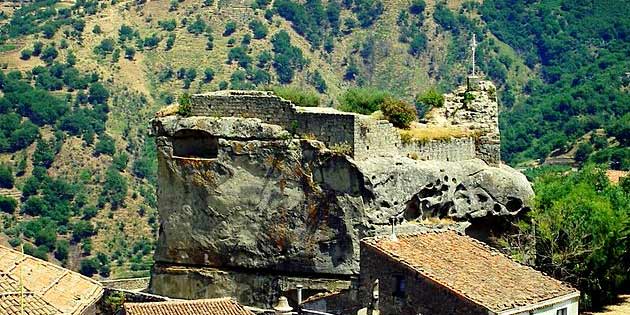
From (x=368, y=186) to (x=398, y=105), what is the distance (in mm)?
4379

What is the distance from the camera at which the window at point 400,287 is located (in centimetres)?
3341

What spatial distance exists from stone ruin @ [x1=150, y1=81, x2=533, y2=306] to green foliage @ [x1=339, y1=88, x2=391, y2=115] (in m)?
1.70

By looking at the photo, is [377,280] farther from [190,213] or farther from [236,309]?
[190,213]

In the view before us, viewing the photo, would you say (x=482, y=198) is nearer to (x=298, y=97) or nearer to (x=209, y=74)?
(x=298, y=97)

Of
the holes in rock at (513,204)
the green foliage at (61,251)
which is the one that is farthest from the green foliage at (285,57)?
the holes in rock at (513,204)

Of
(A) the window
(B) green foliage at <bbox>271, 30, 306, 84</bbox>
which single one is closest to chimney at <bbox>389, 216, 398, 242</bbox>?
(A) the window

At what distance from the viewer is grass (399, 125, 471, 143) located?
43.0 meters

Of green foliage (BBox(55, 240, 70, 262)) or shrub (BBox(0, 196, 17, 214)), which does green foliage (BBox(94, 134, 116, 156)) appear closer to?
shrub (BBox(0, 196, 17, 214))

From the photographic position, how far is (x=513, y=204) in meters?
43.3

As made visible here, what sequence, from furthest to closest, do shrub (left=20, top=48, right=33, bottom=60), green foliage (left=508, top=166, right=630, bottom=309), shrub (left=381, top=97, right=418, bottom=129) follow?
shrub (left=20, top=48, right=33, bottom=60), shrub (left=381, top=97, right=418, bottom=129), green foliage (left=508, top=166, right=630, bottom=309)

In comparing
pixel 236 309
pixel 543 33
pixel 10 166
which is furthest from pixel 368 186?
pixel 543 33

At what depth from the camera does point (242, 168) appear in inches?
1674

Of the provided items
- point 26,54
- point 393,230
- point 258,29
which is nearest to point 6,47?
point 26,54

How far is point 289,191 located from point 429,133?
4576 mm
